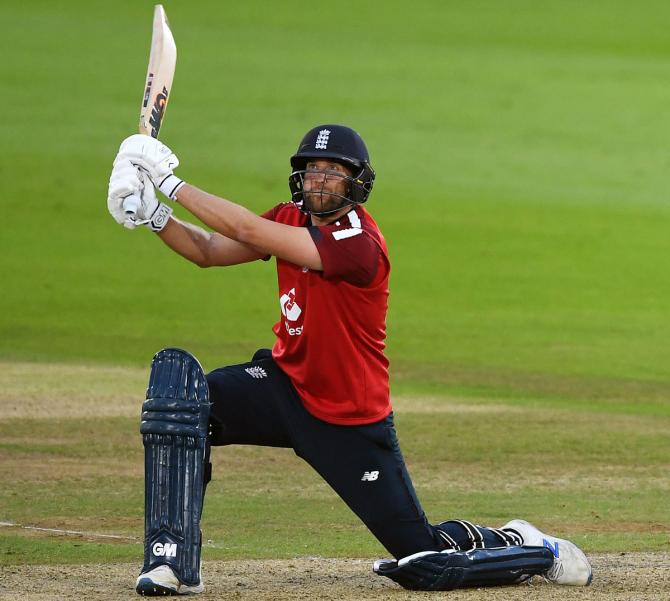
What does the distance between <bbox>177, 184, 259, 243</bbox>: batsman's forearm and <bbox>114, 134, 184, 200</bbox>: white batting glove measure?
0.22 ft

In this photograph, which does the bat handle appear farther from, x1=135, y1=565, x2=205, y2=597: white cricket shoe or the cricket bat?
x1=135, y1=565, x2=205, y2=597: white cricket shoe

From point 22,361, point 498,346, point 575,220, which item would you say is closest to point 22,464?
point 22,361

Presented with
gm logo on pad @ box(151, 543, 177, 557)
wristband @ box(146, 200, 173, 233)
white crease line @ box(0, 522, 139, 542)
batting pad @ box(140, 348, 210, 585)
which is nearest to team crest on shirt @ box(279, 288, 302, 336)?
batting pad @ box(140, 348, 210, 585)

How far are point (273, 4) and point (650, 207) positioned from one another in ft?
36.5

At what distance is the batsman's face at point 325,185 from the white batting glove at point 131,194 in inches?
20.3

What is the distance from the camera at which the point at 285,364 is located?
5594 mm

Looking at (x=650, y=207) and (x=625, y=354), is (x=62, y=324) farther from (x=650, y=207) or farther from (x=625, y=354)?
(x=650, y=207)

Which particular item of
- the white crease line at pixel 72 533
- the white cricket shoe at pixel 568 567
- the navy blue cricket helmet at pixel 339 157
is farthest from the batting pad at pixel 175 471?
the white crease line at pixel 72 533

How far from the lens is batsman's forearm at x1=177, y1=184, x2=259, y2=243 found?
527 cm

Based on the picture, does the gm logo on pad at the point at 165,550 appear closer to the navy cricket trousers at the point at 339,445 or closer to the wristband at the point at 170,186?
the navy cricket trousers at the point at 339,445

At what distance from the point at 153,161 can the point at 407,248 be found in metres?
16.4

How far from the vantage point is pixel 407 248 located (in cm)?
2169

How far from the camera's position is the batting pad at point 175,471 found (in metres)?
5.33

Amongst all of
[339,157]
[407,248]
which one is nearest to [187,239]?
[339,157]
